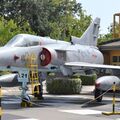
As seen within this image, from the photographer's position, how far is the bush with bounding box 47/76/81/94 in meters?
23.4

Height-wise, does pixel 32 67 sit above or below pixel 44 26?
below

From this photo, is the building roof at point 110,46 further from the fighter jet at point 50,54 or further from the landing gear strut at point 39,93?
the landing gear strut at point 39,93

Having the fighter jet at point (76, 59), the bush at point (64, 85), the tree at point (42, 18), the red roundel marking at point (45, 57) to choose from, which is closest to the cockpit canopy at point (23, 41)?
the fighter jet at point (76, 59)

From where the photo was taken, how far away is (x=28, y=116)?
13.7 m

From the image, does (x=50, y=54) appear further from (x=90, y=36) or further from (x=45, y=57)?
(x=90, y=36)

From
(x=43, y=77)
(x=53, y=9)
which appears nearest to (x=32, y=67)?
(x=43, y=77)

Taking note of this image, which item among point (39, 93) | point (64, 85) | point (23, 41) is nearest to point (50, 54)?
point (23, 41)

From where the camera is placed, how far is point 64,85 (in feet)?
77.0

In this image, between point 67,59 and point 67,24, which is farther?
point 67,24

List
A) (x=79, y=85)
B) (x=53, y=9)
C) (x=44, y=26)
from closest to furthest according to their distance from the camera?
1. (x=79, y=85)
2. (x=44, y=26)
3. (x=53, y=9)

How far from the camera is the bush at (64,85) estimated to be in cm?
2344

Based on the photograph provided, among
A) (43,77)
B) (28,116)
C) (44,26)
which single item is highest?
(44,26)

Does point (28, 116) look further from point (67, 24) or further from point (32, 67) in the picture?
point (67, 24)

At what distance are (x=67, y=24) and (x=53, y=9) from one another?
349cm
